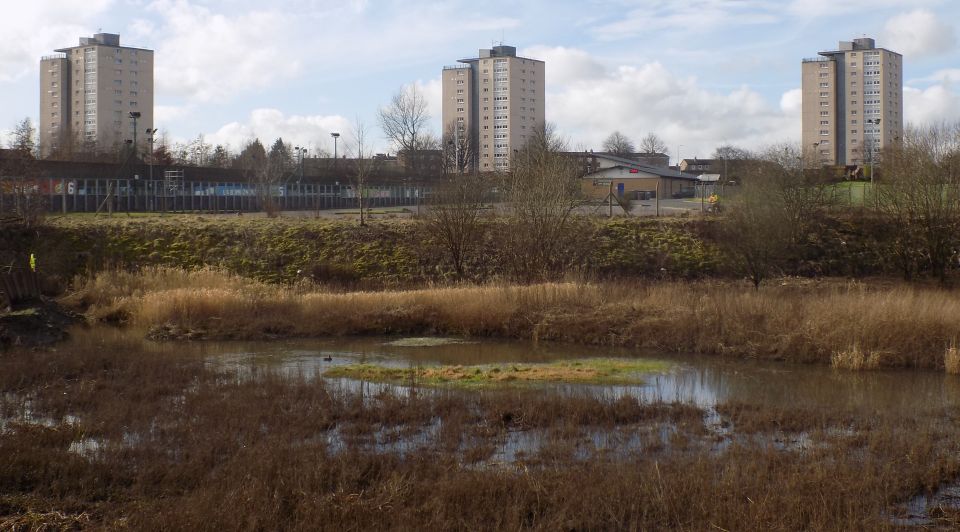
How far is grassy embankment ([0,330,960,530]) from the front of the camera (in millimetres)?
7898

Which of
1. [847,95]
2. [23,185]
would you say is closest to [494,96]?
[847,95]

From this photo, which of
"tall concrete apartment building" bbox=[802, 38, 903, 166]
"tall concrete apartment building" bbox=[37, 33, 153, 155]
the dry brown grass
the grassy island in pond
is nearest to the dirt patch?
the grassy island in pond

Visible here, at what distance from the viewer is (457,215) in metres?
33.0

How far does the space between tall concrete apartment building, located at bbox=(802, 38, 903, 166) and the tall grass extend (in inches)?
4765

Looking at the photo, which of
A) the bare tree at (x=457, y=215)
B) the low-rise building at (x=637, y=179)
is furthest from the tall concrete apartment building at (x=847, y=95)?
the bare tree at (x=457, y=215)

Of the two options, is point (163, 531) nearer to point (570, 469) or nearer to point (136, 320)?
point (570, 469)

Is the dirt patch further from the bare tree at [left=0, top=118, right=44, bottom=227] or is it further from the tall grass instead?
the bare tree at [left=0, top=118, right=44, bottom=227]

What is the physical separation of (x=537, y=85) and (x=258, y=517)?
471ft

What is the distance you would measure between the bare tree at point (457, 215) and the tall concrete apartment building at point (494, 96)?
10668 cm

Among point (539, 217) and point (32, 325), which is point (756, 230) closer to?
point (539, 217)

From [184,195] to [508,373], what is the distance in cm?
4600

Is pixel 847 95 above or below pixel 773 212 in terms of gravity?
above

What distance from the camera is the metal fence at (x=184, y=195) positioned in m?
45.5

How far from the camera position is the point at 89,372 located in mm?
16062
